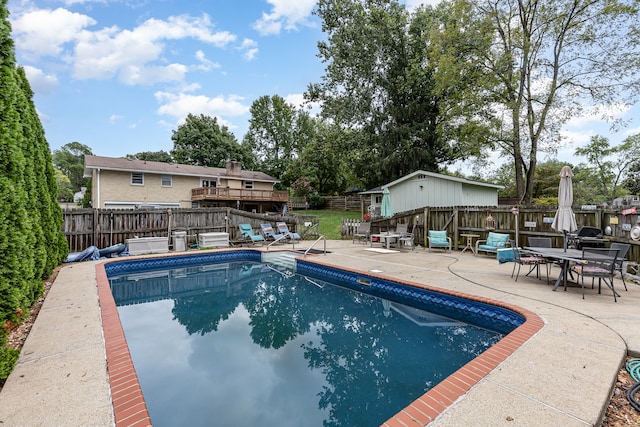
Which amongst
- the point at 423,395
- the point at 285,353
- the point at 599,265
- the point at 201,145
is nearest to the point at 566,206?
the point at 599,265

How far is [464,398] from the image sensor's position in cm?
231

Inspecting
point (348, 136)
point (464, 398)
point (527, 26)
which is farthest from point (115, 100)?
point (527, 26)

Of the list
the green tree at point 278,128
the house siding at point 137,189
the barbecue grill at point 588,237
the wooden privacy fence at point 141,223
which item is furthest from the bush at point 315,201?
the barbecue grill at point 588,237

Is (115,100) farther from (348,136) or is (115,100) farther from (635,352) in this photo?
(635,352)

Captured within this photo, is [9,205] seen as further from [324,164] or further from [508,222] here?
[324,164]

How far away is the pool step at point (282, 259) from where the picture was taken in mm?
9952

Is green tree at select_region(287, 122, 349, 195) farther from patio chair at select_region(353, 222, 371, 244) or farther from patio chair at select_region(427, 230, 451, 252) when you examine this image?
patio chair at select_region(427, 230, 451, 252)

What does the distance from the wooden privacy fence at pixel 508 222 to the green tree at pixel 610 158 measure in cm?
2361

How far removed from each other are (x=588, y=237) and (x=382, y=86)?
18.9 metres

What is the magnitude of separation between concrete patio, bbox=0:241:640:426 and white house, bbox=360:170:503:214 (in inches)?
409

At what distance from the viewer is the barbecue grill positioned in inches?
295

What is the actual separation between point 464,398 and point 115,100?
22816 mm

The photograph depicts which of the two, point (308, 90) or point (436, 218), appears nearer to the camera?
point (436, 218)

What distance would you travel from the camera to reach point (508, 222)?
1057cm
